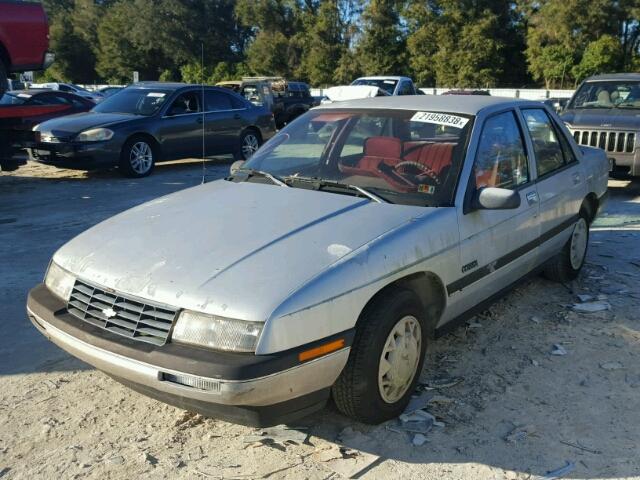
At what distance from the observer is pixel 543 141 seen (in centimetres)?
482

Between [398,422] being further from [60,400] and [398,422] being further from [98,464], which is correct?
[60,400]

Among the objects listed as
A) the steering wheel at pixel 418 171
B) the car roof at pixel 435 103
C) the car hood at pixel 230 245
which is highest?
the car roof at pixel 435 103

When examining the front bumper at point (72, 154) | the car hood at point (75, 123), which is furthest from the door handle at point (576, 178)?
the car hood at point (75, 123)

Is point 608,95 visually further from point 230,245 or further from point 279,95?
point 279,95

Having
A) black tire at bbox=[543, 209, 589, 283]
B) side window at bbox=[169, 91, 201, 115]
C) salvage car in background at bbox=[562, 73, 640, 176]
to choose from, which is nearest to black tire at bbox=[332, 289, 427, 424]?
black tire at bbox=[543, 209, 589, 283]

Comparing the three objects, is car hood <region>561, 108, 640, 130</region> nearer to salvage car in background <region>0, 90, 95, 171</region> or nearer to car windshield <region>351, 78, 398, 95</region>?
salvage car in background <region>0, 90, 95, 171</region>

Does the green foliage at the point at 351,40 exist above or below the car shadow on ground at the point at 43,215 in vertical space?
above

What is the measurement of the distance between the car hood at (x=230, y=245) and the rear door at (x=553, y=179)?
5.02 ft

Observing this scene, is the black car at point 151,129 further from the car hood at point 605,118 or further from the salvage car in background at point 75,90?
the salvage car in background at point 75,90

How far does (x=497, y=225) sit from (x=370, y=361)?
4.75 ft

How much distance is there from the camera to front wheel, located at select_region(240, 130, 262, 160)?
1269cm

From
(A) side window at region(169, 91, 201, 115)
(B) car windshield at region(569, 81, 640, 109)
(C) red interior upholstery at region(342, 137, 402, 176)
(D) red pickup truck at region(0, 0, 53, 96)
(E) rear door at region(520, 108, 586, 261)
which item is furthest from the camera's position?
(A) side window at region(169, 91, 201, 115)

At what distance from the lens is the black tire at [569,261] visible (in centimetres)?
516

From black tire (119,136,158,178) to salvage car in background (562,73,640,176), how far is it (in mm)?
6840
